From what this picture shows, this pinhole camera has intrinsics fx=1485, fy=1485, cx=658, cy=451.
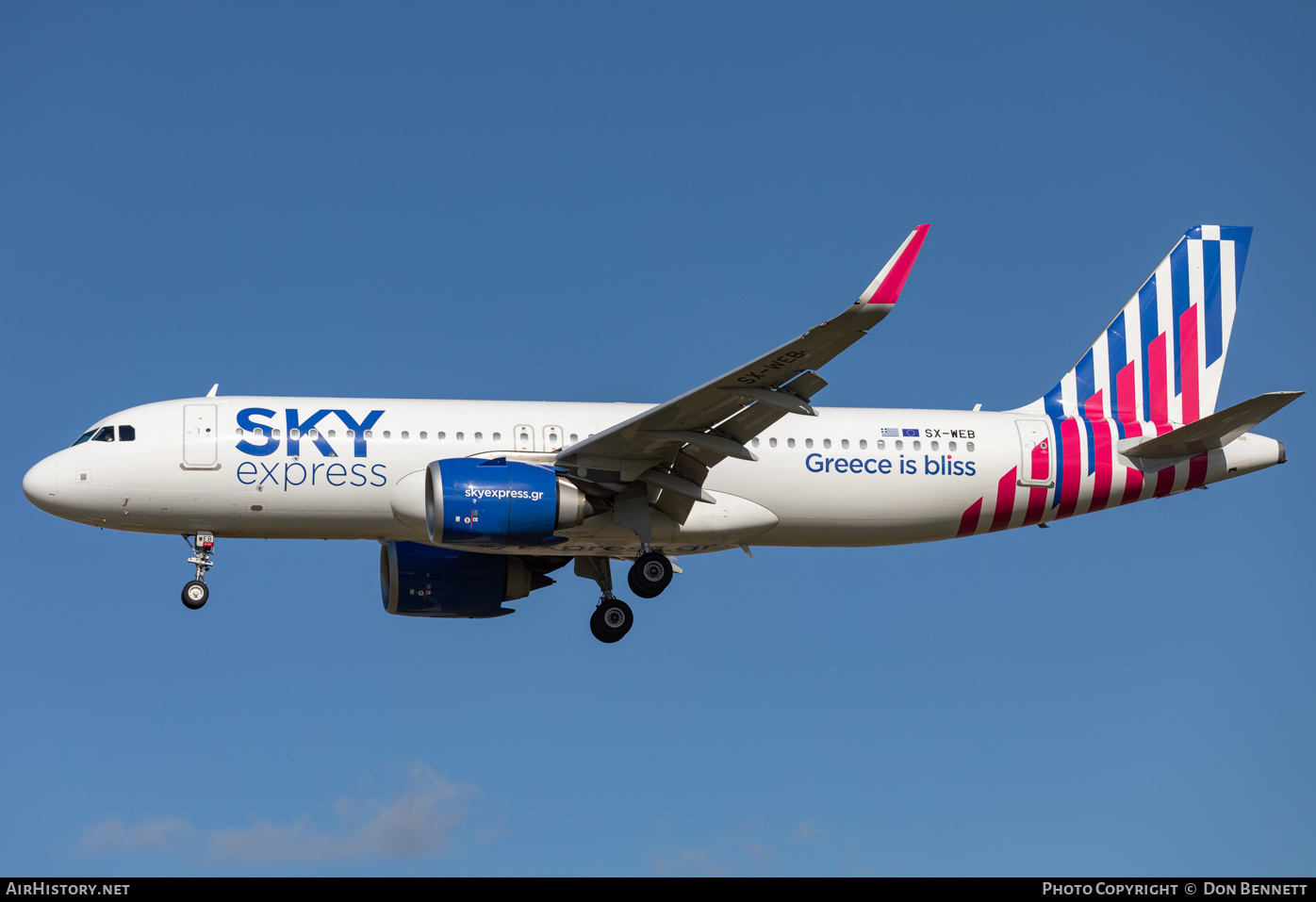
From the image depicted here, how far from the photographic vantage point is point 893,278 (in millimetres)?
20922

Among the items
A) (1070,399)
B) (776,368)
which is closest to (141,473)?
(776,368)

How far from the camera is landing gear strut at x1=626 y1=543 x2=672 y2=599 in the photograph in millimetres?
26859

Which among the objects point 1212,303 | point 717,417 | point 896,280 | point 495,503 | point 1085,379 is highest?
point 1212,303

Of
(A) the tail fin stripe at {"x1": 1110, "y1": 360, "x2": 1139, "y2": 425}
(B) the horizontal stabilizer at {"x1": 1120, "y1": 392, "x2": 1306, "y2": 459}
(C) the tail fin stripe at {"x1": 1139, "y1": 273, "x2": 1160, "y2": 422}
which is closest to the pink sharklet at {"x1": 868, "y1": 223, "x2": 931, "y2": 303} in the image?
(B) the horizontal stabilizer at {"x1": 1120, "y1": 392, "x2": 1306, "y2": 459}

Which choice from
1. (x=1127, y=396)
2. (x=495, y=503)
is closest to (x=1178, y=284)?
(x=1127, y=396)

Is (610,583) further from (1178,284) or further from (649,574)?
(1178,284)

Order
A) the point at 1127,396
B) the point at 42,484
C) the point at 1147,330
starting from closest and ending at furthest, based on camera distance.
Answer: the point at 42,484 → the point at 1127,396 → the point at 1147,330

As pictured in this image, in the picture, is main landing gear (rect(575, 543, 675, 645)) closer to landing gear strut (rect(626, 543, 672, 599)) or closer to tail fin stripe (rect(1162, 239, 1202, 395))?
landing gear strut (rect(626, 543, 672, 599))

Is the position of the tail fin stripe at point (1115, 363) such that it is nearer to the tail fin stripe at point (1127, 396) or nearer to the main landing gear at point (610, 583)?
the tail fin stripe at point (1127, 396)

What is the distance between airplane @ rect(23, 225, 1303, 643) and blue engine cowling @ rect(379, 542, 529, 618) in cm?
4

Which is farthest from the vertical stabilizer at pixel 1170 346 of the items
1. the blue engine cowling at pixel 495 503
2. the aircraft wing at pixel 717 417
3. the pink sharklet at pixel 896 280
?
the blue engine cowling at pixel 495 503

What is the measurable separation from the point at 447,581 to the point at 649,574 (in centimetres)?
507

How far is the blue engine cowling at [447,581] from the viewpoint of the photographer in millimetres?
29641

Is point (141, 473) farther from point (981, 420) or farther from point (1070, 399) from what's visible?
point (1070, 399)
